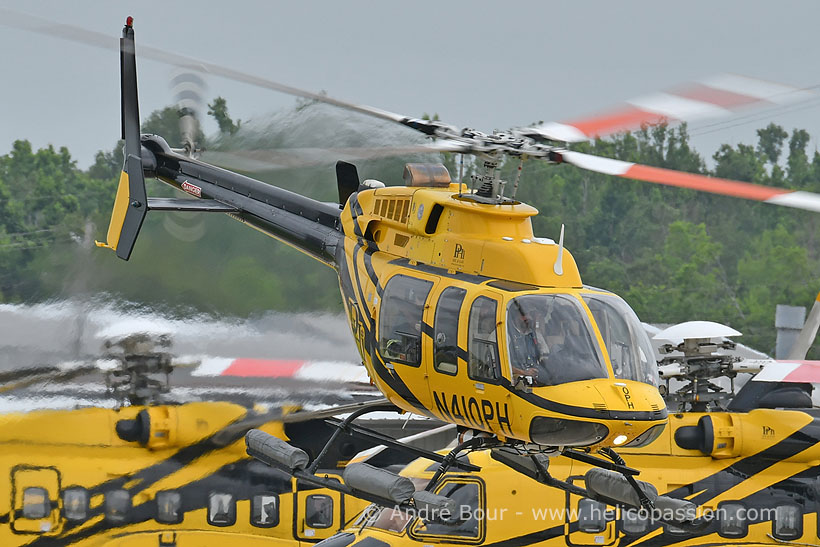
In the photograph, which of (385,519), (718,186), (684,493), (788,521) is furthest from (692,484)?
(718,186)

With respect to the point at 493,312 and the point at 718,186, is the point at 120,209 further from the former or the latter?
the point at 718,186

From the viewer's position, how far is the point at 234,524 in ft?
36.6

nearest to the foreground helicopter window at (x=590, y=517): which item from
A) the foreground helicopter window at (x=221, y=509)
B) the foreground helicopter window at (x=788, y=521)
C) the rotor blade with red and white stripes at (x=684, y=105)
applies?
the foreground helicopter window at (x=788, y=521)

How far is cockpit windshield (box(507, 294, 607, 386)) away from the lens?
770 centimetres

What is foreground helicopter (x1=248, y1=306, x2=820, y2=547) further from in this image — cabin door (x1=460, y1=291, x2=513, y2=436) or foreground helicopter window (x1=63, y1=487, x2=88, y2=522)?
foreground helicopter window (x1=63, y1=487, x2=88, y2=522)

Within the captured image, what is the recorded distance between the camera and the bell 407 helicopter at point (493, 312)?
7.66 m

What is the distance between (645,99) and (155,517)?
6.28 meters

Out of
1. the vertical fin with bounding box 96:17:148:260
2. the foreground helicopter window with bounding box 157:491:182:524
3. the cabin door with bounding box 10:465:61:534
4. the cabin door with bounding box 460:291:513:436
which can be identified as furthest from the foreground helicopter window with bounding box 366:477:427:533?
the vertical fin with bounding box 96:17:148:260

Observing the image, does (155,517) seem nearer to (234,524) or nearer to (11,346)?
(234,524)

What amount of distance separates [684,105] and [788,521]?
184 inches

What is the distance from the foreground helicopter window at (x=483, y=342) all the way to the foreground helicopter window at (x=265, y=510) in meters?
3.87

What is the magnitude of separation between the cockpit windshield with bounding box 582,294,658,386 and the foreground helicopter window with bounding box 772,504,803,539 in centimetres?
336

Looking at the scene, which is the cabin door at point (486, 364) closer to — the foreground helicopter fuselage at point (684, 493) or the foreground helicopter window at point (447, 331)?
the foreground helicopter window at point (447, 331)

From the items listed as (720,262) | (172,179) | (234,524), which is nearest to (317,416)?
(234,524)
